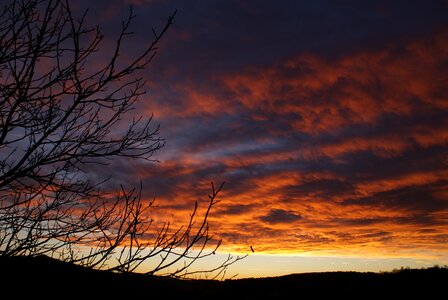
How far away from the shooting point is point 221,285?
1283 centimetres

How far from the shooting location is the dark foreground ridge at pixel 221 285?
5.27m

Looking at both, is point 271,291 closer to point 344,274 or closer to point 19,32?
point 344,274

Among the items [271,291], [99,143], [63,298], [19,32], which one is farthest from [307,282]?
[19,32]

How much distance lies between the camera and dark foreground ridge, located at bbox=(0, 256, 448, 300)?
5270 mm

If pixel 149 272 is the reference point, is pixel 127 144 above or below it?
above

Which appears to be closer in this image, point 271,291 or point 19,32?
point 19,32

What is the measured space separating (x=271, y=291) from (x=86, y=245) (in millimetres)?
10441

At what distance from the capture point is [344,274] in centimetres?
1573

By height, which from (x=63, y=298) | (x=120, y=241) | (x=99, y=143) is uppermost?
(x=99, y=143)

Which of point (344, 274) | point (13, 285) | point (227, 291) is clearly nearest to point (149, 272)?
point (13, 285)

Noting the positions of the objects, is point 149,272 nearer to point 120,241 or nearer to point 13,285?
point 120,241

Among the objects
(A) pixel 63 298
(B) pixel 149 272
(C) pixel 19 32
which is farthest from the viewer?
(A) pixel 63 298

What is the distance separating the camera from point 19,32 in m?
4.01

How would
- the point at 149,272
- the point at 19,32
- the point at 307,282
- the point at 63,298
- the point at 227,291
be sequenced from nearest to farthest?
the point at 149,272, the point at 19,32, the point at 63,298, the point at 227,291, the point at 307,282
